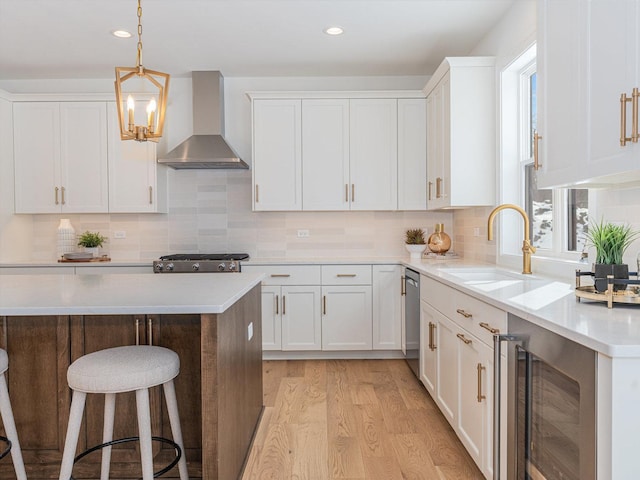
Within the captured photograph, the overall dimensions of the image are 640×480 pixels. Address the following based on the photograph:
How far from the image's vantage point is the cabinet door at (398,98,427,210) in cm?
438

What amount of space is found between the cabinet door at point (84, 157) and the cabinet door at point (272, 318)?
1.80 meters

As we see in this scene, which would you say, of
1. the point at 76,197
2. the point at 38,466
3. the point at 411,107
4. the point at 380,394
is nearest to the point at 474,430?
the point at 380,394

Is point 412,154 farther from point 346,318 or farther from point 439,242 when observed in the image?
point 346,318

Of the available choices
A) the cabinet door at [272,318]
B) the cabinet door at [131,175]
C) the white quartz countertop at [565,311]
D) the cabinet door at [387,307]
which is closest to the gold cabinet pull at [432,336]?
the white quartz countertop at [565,311]

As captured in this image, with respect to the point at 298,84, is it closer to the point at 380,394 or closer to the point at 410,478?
the point at 380,394

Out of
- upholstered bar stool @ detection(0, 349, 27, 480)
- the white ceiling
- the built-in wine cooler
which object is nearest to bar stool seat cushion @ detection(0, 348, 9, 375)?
upholstered bar stool @ detection(0, 349, 27, 480)

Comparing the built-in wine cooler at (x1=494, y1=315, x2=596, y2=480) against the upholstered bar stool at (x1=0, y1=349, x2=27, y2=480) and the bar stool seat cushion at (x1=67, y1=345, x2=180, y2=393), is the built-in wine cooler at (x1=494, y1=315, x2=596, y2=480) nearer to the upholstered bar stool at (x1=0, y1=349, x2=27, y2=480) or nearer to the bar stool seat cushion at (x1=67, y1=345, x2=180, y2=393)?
the bar stool seat cushion at (x1=67, y1=345, x2=180, y2=393)

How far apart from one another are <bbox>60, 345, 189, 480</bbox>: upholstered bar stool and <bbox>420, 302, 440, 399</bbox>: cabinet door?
1741mm

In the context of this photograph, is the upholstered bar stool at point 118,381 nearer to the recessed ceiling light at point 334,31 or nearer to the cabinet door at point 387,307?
the cabinet door at point 387,307

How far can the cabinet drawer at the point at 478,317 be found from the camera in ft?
6.18

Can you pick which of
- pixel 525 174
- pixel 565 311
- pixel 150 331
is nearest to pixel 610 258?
pixel 565 311

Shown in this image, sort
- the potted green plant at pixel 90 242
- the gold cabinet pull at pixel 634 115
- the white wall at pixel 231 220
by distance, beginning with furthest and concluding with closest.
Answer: the white wall at pixel 231 220 < the potted green plant at pixel 90 242 < the gold cabinet pull at pixel 634 115

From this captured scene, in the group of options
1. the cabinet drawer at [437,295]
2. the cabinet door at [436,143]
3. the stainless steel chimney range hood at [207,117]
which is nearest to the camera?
the cabinet drawer at [437,295]

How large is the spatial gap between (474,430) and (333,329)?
2099mm
